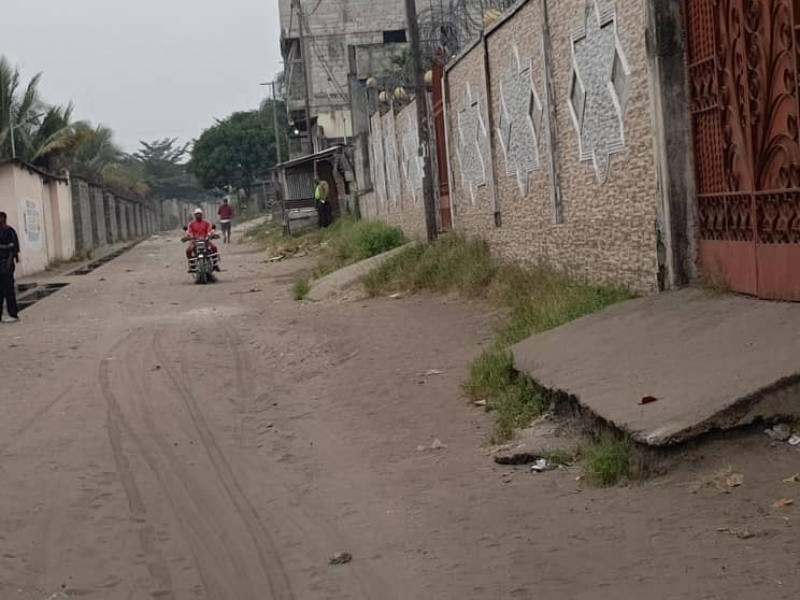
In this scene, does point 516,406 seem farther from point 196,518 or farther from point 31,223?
point 31,223

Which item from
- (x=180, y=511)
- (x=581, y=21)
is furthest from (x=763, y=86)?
(x=180, y=511)

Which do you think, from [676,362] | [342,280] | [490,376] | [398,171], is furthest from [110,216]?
[676,362]

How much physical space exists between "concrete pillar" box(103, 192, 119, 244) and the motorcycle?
101 feet

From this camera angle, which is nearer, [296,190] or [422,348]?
[422,348]

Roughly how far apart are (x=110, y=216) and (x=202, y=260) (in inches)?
1300

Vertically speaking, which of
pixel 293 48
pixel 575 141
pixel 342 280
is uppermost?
pixel 293 48

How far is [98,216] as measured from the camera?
49312 millimetres

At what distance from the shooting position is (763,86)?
757cm

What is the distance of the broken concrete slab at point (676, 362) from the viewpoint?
226 inches

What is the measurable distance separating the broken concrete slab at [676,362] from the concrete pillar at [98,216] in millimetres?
40515

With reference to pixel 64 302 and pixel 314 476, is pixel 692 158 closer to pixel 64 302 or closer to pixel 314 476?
pixel 314 476

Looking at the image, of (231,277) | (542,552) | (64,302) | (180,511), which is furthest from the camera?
(231,277)

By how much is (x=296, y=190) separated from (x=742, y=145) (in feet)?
114

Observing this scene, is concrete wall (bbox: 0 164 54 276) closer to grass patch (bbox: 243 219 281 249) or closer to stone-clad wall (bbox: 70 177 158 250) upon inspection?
stone-clad wall (bbox: 70 177 158 250)
